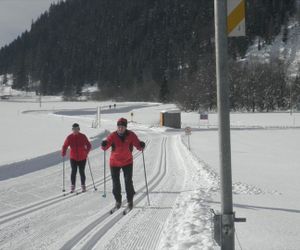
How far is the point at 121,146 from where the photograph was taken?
8.34m

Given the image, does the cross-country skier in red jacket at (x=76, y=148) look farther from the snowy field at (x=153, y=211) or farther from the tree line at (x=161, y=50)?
the tree line at (x=161, y=50)

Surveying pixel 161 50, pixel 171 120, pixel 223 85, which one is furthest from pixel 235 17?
pixel 161 50

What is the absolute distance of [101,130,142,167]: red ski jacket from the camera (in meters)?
8.34

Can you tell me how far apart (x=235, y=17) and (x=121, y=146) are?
4874 mm

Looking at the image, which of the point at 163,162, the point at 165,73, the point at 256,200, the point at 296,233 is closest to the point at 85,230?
the point at 296,233

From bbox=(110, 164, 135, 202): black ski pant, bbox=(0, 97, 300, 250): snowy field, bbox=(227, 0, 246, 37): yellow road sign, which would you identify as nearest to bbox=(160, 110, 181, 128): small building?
bbox=(0, 97, 300, 250): snowy field

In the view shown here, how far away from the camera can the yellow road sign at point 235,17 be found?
3.81m

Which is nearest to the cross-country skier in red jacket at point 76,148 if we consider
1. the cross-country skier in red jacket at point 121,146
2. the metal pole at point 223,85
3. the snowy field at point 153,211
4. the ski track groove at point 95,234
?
the snowy field at point 153,211

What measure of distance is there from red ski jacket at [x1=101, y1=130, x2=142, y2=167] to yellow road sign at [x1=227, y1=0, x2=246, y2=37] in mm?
4790

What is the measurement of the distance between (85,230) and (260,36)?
514 feet

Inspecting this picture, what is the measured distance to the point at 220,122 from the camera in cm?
383

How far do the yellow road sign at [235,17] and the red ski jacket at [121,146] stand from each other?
4790mm

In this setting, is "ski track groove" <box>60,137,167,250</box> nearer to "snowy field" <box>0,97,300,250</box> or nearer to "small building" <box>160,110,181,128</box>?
"snowy field" <box>0,97,300,250</box>

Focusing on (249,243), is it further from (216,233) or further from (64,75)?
(64,75)
